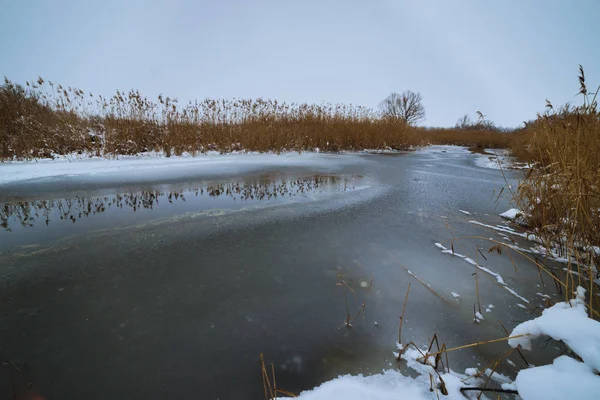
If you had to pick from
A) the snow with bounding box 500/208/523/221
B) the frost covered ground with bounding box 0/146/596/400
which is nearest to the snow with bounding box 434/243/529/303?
the frost covered ground with bounding box 0/146/596/400

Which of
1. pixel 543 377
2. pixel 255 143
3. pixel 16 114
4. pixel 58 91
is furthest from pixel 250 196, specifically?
pixel 16 114

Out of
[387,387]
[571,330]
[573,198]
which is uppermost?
[573,198]

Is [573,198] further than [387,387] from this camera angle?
Yes

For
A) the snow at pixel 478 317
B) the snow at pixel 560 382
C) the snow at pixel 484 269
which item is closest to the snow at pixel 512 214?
the snow at pixel 484 269

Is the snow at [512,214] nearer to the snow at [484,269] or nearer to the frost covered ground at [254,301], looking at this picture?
the frost covered ground at [254,301]

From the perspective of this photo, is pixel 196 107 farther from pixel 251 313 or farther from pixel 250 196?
pixel 251 313

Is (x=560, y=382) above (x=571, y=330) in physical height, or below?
below

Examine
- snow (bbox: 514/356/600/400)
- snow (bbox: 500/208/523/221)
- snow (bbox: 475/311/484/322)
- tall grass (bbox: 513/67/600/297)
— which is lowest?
snow (bbox: 475/311/484/322)

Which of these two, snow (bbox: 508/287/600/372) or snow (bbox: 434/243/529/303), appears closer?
snow (bbox: 508/287/600/372)

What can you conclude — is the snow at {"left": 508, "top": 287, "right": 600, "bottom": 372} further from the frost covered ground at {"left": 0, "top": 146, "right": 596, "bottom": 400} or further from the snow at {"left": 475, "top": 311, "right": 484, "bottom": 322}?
the snow at {"left": 475, "top": 311, "right": 484, "bottom": 322}

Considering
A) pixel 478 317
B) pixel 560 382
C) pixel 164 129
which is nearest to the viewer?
pixel 560 382

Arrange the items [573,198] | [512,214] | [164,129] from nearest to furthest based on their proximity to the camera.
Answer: [573,198] < [512,214] < [164,129]

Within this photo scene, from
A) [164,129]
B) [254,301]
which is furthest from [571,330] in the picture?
[164,129]

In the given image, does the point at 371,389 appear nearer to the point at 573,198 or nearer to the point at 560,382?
the point at 560,382
